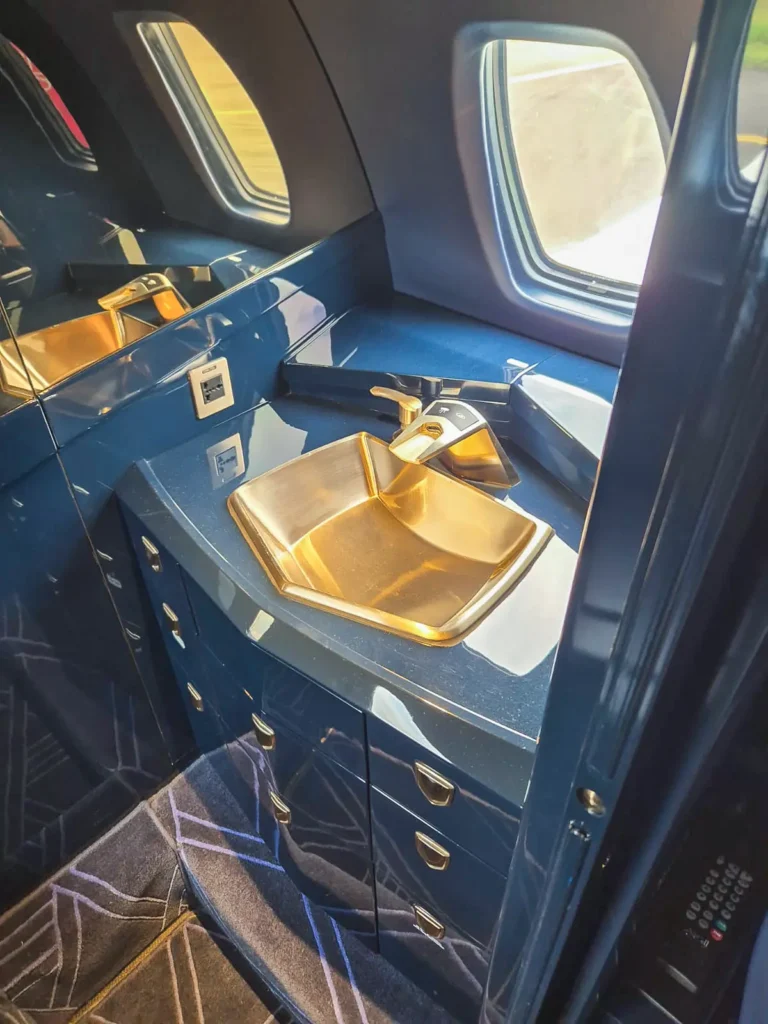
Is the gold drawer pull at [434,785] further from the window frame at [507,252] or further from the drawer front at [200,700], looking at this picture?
the window frame at [507,252]

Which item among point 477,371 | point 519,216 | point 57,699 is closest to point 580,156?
point 519,216

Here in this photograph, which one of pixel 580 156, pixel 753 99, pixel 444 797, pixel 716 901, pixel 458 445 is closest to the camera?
pixel 753 99

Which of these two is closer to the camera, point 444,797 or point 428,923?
point 444,797

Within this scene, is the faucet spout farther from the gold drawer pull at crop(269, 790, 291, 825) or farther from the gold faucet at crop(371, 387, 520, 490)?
the gold drawer pull at crop(269, 790, 291, 825)

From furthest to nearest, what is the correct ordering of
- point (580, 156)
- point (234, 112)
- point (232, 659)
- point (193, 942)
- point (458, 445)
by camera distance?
point (234, 112)
point (193, 942)
point (580, 156)
point (458, 445)
point (232, 659)

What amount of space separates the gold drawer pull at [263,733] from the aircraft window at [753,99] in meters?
1.20

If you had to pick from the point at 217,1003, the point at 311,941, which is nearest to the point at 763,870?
the point at 311,941

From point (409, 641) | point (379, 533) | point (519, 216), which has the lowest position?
point (379, 533)

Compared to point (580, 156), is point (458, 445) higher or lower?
lower

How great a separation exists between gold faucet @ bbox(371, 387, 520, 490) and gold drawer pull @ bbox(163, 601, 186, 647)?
0.62m

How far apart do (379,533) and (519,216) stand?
34.0 inches

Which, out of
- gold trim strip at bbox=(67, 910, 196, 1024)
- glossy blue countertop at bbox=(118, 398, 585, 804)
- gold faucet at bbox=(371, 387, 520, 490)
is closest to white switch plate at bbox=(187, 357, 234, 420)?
glossy blue countertop at bbox=(118, 398, 585, 804)

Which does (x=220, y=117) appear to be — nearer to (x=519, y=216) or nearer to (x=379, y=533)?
(x=519, y=216)

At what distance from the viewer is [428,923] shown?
1.23 metres
